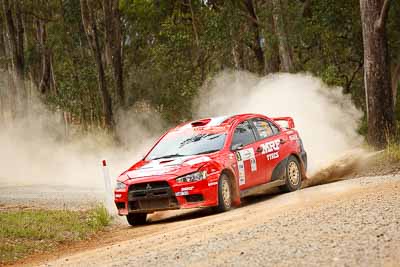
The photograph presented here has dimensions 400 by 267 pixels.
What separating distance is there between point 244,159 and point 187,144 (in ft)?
3.42

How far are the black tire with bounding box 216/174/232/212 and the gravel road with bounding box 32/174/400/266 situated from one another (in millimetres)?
248

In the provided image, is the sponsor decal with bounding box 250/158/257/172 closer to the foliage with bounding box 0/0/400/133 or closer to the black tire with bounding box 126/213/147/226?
the black tire with bounding box 126/213/147/226

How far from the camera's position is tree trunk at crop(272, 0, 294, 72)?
31.2 metres

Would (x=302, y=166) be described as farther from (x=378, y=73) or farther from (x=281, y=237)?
(x=281, y=237)

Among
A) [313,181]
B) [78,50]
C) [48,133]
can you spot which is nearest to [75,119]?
[48,133]

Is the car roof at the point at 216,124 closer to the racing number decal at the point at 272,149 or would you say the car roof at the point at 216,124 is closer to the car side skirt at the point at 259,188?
the racing number decal at the point at 272,149

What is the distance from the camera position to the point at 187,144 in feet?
46.1

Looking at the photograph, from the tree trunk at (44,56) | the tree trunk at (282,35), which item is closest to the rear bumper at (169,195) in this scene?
the tree trunk at (282,35)

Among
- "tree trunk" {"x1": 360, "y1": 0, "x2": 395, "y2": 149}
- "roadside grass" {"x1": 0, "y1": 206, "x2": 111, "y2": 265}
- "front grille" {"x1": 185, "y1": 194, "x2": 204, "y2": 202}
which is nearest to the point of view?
"roadside grass" {"x1": 0, "y1": 206, "x2": 111, "y2": 265}

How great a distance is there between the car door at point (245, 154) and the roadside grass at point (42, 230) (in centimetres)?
246

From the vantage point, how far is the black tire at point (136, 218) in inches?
523

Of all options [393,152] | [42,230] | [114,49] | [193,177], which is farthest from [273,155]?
[114,49]

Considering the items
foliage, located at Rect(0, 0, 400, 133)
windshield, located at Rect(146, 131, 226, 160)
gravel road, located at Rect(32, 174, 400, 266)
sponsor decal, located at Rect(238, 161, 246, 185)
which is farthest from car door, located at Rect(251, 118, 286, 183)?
foliage, located at Rect(0, 0, 400, 133)

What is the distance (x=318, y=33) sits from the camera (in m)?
33.7
